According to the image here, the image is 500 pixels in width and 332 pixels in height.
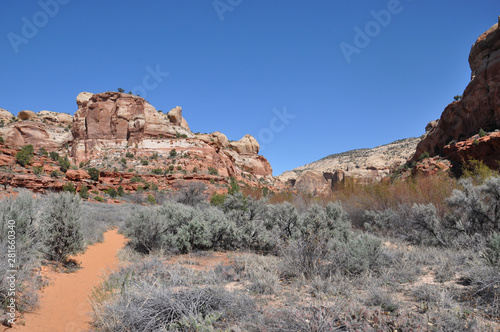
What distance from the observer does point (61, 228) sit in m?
6.30

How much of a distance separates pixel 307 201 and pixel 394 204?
18.8 feet

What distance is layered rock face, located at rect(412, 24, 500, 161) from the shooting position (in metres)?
24.1

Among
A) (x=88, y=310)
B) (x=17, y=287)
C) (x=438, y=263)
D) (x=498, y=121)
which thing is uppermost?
(x=498, y=121)

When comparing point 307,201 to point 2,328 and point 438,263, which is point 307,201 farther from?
point 2,328

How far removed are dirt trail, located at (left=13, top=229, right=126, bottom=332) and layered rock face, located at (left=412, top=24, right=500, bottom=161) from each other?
1172 inches

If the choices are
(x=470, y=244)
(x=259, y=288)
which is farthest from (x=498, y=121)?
(x=259, y=288)

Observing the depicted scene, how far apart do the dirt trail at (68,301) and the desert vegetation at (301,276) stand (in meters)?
Answer: 0.27

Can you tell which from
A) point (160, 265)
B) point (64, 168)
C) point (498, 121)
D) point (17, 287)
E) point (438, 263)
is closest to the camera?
point (17, 287)

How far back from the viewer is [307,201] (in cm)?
1691

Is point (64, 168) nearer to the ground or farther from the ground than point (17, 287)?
farther from the ground

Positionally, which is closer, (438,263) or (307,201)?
(438,263)

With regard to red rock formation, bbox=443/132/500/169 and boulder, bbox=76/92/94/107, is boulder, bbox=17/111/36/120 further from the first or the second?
red rock formation, bbox=443/132/500/169

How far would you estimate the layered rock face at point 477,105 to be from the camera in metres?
24.1

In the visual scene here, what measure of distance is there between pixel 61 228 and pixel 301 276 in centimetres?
581
